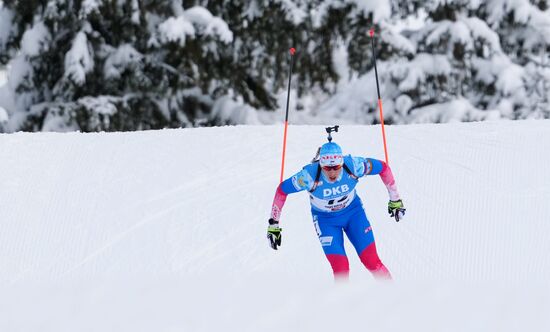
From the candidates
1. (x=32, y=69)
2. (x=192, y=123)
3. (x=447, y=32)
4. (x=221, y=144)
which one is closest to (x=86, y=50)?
(x=32, y=69)

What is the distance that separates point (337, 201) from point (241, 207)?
112 inches

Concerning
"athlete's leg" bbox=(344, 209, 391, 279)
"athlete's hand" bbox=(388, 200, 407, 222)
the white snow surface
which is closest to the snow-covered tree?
the white snow surface

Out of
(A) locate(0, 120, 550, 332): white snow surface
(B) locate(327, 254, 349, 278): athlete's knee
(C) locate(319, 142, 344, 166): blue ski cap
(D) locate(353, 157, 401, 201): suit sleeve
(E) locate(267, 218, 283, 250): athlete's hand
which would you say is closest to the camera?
(C) locate(319, 142, 344, 166): blue ski cap

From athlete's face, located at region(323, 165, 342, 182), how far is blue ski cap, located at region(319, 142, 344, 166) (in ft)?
0.14

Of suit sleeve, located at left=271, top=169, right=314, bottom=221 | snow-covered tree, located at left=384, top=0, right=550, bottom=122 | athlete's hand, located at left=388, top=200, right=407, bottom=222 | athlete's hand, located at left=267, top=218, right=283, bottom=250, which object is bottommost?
athlete's hand, located at left=267, top=218, right=283, bottom=250

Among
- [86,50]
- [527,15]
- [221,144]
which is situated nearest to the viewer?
[221,144]

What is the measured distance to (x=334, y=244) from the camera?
20.8ft

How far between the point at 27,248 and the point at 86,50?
690 cm

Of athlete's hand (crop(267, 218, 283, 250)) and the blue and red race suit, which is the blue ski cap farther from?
athlete's hand (crop(267, 218, 283, 250))

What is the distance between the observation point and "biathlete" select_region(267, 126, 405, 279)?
233 inches

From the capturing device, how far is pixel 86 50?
14.8 m

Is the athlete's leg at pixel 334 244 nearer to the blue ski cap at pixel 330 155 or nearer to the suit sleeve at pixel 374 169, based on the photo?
the suit sleeve at pixel 374 169

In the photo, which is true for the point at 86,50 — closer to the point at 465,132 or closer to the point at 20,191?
the point at 20,191

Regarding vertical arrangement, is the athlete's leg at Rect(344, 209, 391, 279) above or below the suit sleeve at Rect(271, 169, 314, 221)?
below
